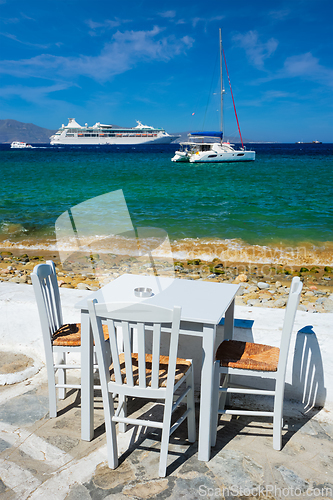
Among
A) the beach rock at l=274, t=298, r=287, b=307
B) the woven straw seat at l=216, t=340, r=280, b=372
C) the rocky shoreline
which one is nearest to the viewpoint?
the woven straw seat at l=216, t=340, r=280, b=372

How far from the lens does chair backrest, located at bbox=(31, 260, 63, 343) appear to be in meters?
1.98

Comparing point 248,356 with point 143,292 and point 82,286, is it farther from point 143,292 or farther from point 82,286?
point 82,286

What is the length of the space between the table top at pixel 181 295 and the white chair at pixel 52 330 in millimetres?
264

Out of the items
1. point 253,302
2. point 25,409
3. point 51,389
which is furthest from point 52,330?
point 253,302

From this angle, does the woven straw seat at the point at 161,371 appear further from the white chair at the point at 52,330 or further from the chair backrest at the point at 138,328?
the white chair at the point at 52,330

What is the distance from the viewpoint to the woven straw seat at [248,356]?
→ 1.83 metres

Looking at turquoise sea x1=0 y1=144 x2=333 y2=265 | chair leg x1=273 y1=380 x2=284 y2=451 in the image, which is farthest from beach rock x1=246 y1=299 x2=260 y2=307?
turquoise sea x1=0 y1=144 x2=333 y2=265

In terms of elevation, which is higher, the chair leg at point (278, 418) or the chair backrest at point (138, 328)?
the chair backrest at point (138, 328)

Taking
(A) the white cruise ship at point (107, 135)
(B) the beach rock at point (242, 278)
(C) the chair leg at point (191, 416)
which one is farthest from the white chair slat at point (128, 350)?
(A) the white cruise ship at point (107, 135)

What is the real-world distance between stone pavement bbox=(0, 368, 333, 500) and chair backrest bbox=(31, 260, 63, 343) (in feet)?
1.64

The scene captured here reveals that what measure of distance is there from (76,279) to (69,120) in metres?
83.1

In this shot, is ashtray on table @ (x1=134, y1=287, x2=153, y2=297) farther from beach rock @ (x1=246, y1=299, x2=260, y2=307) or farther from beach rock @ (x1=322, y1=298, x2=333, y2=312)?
beach rock @ (x1=322, y1=298, x2=333, y2=312)

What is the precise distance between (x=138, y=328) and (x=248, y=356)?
709 millimetres

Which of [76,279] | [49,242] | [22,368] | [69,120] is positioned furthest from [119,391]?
[69,120]
